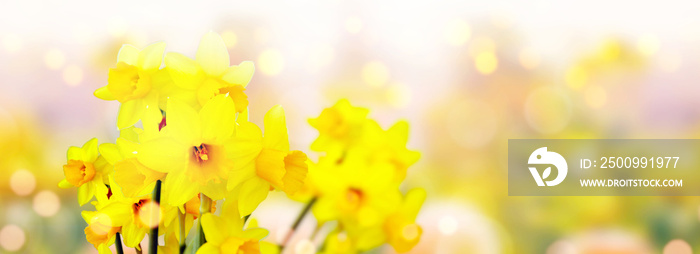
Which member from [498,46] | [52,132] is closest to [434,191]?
[498,46]

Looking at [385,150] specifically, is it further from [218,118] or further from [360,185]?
[218,118]

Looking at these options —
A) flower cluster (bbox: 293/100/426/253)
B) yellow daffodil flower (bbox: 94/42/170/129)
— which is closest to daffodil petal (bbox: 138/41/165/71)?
yellow daffodil flower (bbox: 94/42/170/129)

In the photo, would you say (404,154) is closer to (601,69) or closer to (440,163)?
(440,163)

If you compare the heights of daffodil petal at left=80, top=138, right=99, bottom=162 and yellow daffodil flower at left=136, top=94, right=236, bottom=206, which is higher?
yellow daffodil flower at left=136, top=94, right=236, bottom=206

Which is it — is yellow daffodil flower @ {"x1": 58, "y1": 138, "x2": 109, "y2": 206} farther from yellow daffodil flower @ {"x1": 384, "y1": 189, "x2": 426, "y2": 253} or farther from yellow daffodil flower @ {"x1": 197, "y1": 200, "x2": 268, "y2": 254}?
yellow daffodil flower @ {"x1": 384, "y1": 189, "x2": 426, "y2": 253}

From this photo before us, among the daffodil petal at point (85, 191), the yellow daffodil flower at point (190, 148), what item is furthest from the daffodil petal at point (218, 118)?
the daffodil petal at point (85, 191)

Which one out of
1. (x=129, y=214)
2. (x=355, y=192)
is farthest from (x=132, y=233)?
(x=355, y=192)
